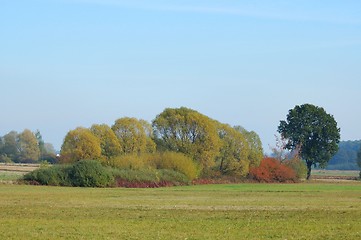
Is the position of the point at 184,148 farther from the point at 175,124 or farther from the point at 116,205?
the point at 116,205

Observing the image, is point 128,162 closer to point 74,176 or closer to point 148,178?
point 148,178

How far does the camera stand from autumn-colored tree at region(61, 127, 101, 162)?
91.1 metres

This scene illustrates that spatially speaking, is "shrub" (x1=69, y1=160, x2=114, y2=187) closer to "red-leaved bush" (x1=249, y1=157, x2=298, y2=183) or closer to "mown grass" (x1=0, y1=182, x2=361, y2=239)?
"red-leaved bush" (x1=249, y1=157, x2=298, y2=183)

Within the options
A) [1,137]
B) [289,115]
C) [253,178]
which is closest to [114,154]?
[253,178]

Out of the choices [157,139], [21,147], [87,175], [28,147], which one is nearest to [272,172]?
[157,139]

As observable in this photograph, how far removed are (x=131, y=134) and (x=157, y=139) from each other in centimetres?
419

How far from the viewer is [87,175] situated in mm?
76812

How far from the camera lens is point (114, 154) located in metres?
94.4

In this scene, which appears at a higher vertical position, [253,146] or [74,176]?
[253,146]

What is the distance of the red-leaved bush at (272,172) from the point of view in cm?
10438

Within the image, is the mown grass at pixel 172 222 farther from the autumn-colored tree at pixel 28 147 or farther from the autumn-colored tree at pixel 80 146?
the autumn-colored tree at pixel 28 147

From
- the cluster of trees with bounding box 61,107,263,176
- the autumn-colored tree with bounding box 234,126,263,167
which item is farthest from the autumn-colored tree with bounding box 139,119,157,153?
the autumn-colored tree with bounding box 234,126,263,167

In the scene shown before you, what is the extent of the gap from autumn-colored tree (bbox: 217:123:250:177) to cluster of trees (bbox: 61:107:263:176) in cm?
24

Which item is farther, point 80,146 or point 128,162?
point 80,146
